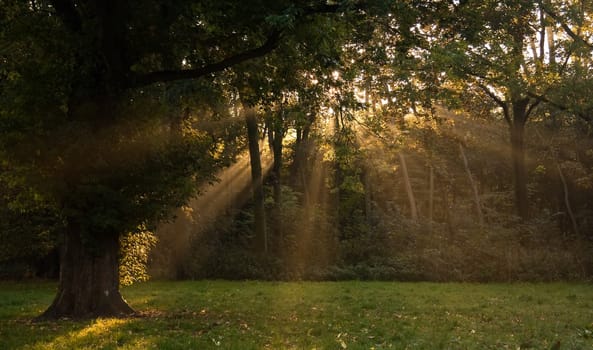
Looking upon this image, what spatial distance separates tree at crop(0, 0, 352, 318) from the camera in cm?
1182

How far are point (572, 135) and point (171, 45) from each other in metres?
35.2

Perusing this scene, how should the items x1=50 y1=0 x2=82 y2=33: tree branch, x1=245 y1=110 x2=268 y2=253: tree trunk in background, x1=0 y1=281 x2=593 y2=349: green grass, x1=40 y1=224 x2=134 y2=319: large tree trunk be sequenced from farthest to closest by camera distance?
x1=245 y1=110 x2=268 y2=253: tree trunk in background → x1=40 y1=224 x2=134 y2=319: large tree trunk → x1=50 y1=0 x2=82 y2=33: tree branch → x1=0 y1=281 x2=593 y2=349: green grass

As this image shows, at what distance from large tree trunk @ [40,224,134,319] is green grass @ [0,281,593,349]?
0.81m

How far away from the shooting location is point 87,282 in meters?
13.1

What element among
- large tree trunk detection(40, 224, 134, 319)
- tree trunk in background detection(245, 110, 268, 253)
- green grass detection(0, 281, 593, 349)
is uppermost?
tree trunk in background detection(245, 110, 268, 253)

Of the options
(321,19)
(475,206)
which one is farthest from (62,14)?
(475,206)

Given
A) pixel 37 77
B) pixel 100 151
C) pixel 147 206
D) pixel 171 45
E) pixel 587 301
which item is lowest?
pixel 587 301

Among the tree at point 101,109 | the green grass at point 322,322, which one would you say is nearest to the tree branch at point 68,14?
the tree at point 101,109

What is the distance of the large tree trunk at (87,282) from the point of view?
13.0 metres

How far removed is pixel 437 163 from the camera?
44.8 metres

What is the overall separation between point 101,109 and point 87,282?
393 centimetres

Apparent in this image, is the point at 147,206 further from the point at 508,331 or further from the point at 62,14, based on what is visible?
the point at 508,331

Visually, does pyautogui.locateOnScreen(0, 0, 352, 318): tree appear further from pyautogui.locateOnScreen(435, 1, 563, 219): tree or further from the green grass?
pyautogui.locateOnScreen(435, 1, 563, 219): tree

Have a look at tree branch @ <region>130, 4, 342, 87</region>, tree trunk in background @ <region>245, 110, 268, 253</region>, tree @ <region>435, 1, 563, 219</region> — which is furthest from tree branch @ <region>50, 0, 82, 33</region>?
tree trunk in background @ <region>245, 110, 268, 253</region>
